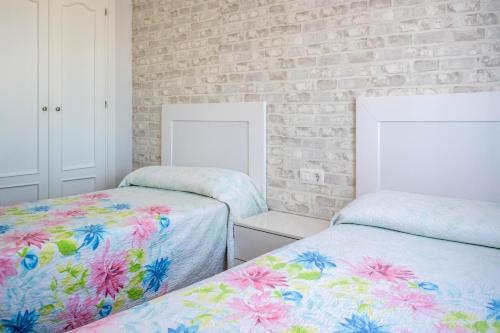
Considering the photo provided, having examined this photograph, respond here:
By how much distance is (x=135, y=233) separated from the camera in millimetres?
1918

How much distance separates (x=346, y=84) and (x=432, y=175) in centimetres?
68

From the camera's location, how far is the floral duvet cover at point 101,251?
1.53 meters

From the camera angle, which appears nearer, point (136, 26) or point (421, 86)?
point (421, 86)

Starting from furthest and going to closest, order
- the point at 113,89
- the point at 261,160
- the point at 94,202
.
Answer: the point at 113,89
the point at 261,160
the point at 94,202

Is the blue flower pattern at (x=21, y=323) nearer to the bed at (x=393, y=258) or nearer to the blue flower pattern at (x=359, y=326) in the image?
the bed at (x=393, y=258)

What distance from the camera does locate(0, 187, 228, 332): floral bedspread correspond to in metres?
1.53

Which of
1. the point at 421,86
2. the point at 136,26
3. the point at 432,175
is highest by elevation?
the point at 136,26

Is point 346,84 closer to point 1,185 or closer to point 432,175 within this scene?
point 432,175

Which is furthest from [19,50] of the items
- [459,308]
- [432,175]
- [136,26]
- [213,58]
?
[459,308]

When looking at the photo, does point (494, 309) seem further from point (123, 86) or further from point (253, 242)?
point (123, 86)

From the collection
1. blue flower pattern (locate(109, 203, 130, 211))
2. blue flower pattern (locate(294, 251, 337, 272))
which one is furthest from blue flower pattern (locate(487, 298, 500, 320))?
blue flower pattern (locate(109, 203, 130, 211))

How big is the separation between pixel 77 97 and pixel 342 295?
110 inches

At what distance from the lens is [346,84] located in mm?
2400

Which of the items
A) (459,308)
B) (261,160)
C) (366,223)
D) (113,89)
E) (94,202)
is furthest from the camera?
(113,89)
